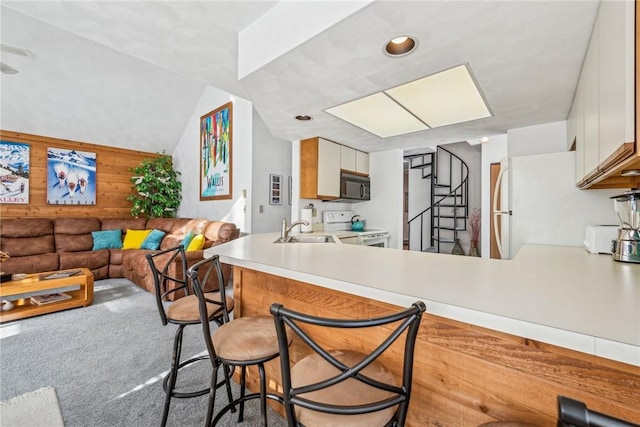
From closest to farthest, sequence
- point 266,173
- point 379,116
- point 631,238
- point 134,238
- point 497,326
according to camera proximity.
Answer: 1. point 497,326
2. point 631,238
3. point 379,116
4. point 266,173
5. point 134,238

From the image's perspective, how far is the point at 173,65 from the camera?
2.18 metres

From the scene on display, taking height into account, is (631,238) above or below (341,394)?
above

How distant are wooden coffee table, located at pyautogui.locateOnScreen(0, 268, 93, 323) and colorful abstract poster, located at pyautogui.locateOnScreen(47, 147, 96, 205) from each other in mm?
2119

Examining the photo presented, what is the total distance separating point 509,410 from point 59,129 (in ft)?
21.7

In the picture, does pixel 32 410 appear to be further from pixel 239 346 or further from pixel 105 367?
pixel 239 346

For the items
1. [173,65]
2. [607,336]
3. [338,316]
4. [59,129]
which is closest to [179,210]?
[59,129]

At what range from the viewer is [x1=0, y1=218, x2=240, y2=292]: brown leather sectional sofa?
3.94 m

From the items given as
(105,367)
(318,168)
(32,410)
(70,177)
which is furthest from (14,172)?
(318,168)

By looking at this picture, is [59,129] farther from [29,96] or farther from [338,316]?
[338,316]

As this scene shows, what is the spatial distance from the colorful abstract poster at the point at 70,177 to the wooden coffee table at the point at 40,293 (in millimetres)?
2119

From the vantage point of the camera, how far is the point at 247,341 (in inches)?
46.7

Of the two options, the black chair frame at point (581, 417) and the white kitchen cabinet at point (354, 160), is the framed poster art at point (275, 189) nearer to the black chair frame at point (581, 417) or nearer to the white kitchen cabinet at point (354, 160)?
the white kitchen cabinet at point (354, 160)

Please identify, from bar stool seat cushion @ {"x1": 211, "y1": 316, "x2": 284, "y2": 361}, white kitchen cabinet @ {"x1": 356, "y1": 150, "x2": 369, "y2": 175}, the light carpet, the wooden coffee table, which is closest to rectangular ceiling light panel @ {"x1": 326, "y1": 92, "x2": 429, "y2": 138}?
white kitchen cabinet @ {"x1": 356, "y1": 150, "x2": 369, "y2": 175}

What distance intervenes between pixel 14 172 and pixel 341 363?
247 inches
